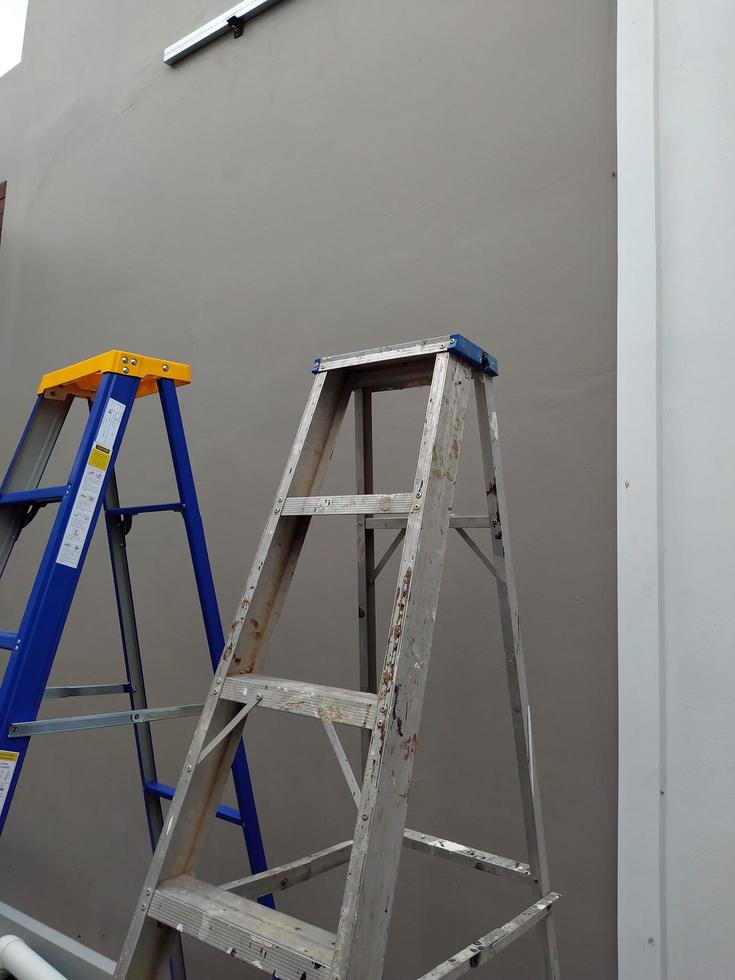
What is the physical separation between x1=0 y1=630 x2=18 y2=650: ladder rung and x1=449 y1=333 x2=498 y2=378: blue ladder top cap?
0.86 metres

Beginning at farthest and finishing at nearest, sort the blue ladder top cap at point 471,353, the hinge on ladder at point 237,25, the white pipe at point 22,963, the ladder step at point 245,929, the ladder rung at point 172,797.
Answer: the hinge on ladder at point 237,25
the white pipe at point 22,963
the ladder rung at point 172,797
the blue ladder top cap at point 471,353
the ladder step at point 245,929

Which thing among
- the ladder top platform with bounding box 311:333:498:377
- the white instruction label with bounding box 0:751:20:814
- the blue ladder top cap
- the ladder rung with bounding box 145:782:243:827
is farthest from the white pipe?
the blue ladder top cap

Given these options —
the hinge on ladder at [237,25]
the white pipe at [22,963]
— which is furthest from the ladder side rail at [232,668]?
the hinge on ladder at [237,25]

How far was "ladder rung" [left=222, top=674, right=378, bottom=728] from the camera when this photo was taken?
1.00 m

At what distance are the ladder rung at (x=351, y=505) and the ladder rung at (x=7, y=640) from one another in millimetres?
505

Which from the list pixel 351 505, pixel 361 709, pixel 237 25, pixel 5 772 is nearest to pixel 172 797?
pixel 5 772

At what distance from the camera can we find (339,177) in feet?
7.00

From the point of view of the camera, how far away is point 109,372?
138 centimetres

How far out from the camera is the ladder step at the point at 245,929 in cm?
89

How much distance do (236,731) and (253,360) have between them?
4.35 feet

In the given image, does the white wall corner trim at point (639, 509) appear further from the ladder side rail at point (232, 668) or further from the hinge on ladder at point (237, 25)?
the hinge on ladder at point (237, 25)

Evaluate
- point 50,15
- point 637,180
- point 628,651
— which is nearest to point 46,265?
point 50,15

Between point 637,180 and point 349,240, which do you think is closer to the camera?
point 637,180

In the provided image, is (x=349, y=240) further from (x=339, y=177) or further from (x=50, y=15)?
(x=50, y=15)
